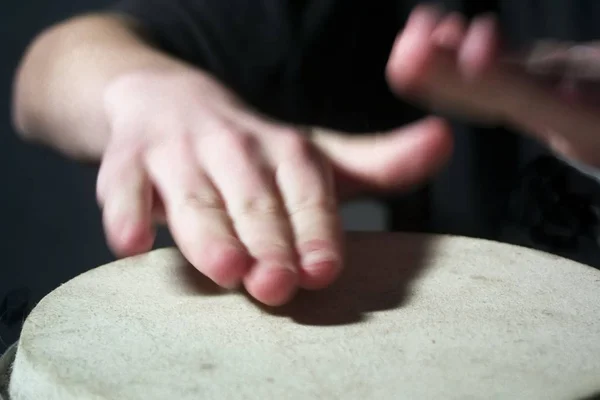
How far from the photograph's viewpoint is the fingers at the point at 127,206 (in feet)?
1.33

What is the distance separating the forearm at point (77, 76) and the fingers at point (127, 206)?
14cm

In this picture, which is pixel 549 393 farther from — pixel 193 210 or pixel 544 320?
pixel 193 210

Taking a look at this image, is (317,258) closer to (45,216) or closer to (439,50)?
(439,50)

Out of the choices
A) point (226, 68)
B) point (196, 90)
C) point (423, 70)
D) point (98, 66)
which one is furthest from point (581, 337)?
point (226, 68)

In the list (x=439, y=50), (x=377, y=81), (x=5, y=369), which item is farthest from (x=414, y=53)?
(x=377, y=81)

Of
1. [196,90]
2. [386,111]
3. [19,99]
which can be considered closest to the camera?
[196,90]

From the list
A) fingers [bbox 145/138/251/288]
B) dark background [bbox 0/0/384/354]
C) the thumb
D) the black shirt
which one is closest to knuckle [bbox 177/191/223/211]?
fingers [bbox 145/138/251/288]

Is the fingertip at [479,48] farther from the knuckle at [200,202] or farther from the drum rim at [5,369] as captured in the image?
the drum rim at [5,369]

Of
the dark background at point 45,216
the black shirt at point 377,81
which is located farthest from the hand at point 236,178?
the dark background at point 45,216

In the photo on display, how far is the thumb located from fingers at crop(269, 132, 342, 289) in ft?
0.06

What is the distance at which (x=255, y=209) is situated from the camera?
422mm

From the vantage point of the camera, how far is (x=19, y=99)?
32.4 inches

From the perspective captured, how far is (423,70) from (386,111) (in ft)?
1.74

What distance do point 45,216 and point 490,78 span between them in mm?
810
